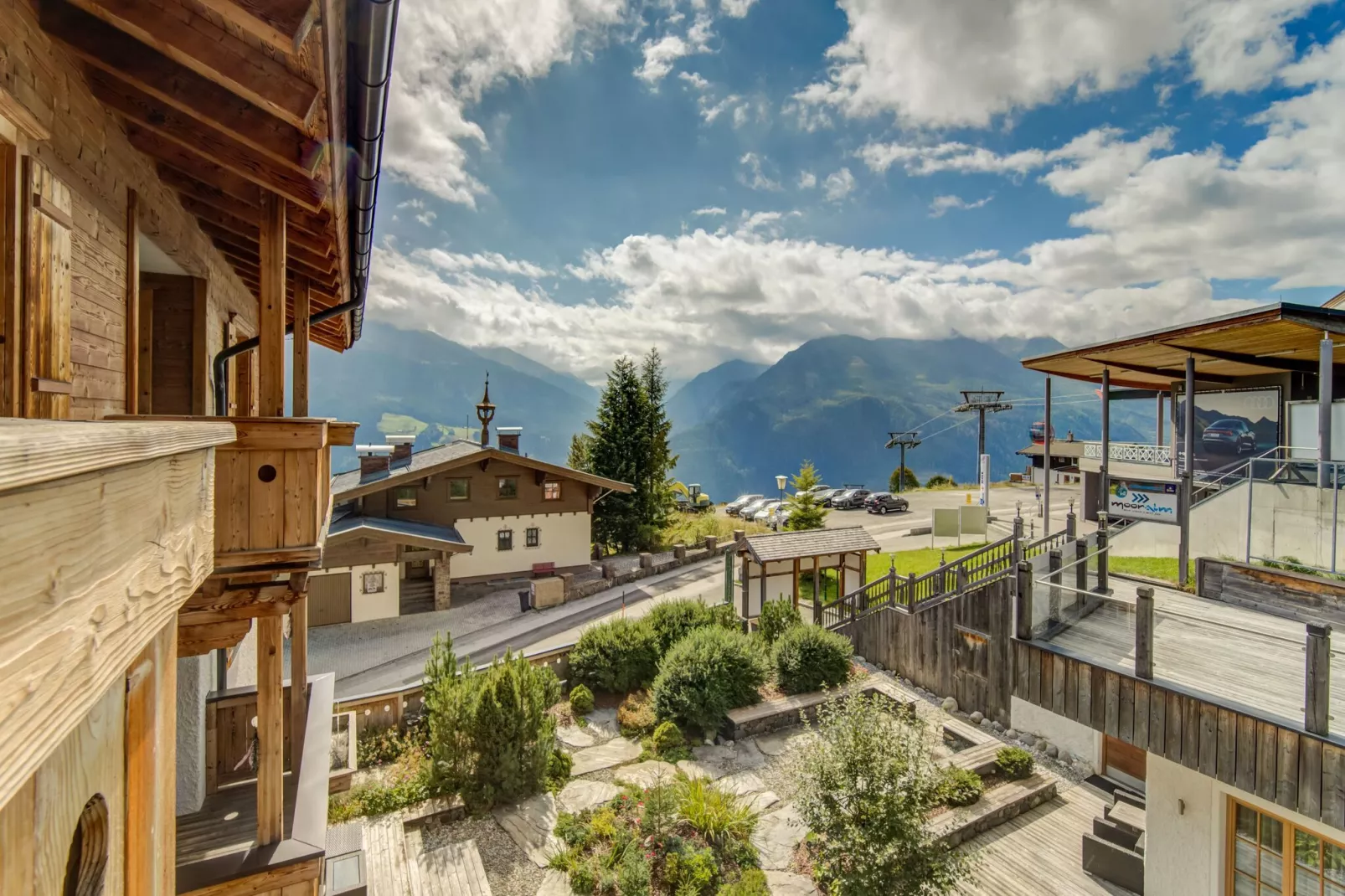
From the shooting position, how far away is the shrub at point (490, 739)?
9469 mm

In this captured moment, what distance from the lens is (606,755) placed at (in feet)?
37.5

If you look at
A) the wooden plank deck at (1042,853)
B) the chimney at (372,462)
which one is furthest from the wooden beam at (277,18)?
the chimney at (372,462)

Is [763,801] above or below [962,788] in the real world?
below

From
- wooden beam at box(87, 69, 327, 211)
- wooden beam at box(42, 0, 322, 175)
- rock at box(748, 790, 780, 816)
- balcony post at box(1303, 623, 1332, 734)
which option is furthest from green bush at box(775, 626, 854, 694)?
wooden beam at box(42, 0, 322, 175)

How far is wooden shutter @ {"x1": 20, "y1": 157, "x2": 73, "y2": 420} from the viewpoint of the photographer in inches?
124

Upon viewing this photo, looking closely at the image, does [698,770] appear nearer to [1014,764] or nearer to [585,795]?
[585,795]

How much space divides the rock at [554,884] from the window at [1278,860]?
26.2ft

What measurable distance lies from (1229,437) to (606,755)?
19.6 meters

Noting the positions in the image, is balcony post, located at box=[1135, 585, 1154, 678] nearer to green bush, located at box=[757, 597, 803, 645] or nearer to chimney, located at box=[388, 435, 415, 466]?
green bush, located at box=[757, 597, 803, 645]

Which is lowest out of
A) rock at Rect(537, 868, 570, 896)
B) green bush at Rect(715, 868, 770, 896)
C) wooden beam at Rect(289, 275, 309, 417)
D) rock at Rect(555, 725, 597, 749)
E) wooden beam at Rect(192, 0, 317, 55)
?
rock at Rect(555, 725, 597, 749)

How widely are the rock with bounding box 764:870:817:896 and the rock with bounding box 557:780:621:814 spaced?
192 cm

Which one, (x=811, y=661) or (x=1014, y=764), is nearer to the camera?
(x=1014, y=764)

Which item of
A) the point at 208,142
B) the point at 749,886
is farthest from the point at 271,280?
the point at 749,886

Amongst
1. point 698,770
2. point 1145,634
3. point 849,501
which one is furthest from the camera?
point 849,501
